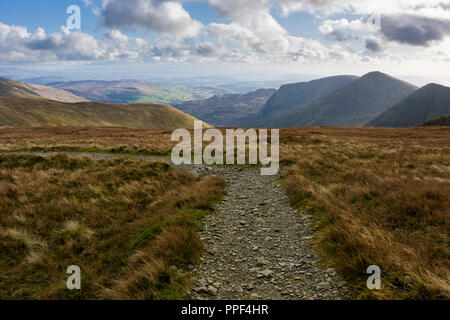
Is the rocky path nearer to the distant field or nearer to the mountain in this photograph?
the distant field

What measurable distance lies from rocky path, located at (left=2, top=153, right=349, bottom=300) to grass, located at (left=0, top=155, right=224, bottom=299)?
63cm

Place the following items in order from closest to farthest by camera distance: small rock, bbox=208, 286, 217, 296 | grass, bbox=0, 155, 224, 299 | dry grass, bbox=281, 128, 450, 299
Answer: dry grass, bbox=281, 128, 450, 299, small rock, bbox=208, 286, 217, 296, grass, bbox=0, 155, 224, 299

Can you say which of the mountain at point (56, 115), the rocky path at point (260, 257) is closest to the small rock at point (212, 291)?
the rocky path at point (260, 257)

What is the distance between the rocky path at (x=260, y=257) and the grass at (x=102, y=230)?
2.08ft

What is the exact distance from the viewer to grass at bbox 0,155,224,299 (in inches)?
256

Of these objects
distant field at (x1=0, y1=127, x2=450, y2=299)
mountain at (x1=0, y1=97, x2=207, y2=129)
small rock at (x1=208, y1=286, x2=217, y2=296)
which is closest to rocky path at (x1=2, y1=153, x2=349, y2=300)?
small rock at (x1=208, y1=286, x2=217, y2=296)

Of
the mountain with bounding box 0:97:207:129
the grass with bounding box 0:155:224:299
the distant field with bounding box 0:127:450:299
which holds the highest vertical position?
the mountain with bounding box 0:97:207:129

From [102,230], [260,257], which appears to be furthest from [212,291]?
[102,230]

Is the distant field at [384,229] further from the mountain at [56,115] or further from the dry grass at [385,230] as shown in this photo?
the mountain at [56,115]

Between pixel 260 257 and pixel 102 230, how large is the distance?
705 centimetres

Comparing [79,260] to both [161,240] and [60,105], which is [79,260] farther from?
[60,105]

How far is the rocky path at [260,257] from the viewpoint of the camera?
219 inches

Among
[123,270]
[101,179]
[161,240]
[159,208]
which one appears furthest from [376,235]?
[101,179]
